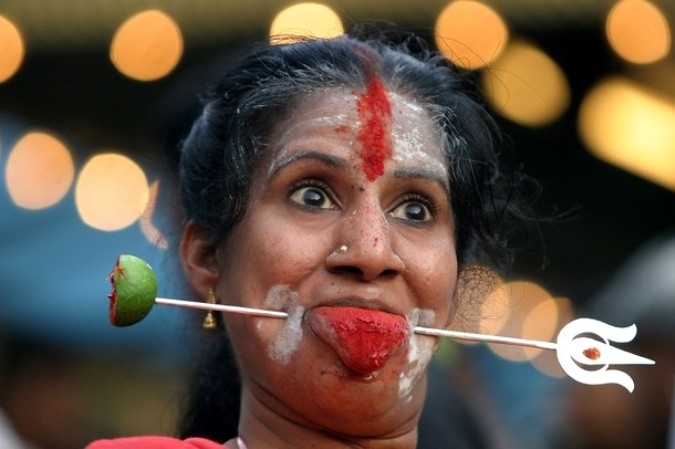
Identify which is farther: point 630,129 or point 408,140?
point 630,129

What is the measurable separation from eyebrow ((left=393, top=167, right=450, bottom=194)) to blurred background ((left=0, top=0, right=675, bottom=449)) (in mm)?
1124

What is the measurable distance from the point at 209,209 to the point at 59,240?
2809 millimetres

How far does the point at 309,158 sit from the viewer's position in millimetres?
2648

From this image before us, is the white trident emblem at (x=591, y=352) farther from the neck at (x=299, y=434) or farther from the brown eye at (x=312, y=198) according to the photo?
the brown eye at (x=312, y=198)

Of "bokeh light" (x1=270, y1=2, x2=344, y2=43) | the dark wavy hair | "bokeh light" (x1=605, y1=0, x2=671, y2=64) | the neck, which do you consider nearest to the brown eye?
the dark wavy hair

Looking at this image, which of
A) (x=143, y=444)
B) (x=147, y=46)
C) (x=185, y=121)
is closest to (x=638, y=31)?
(x=147, y=46)

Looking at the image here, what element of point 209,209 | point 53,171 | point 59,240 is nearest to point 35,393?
point 59,240

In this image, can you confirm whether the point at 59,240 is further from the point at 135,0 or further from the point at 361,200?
the point at 361,200

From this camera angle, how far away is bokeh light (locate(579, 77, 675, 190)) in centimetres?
685

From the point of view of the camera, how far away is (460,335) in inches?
101

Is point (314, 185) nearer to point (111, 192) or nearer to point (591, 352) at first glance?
point (591, 352)

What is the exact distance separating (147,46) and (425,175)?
3.95 m

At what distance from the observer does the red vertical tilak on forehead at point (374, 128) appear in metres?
2.63

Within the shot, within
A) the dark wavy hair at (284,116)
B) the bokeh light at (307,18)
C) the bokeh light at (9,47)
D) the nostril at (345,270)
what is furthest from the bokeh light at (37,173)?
the nostril at (345,270)
